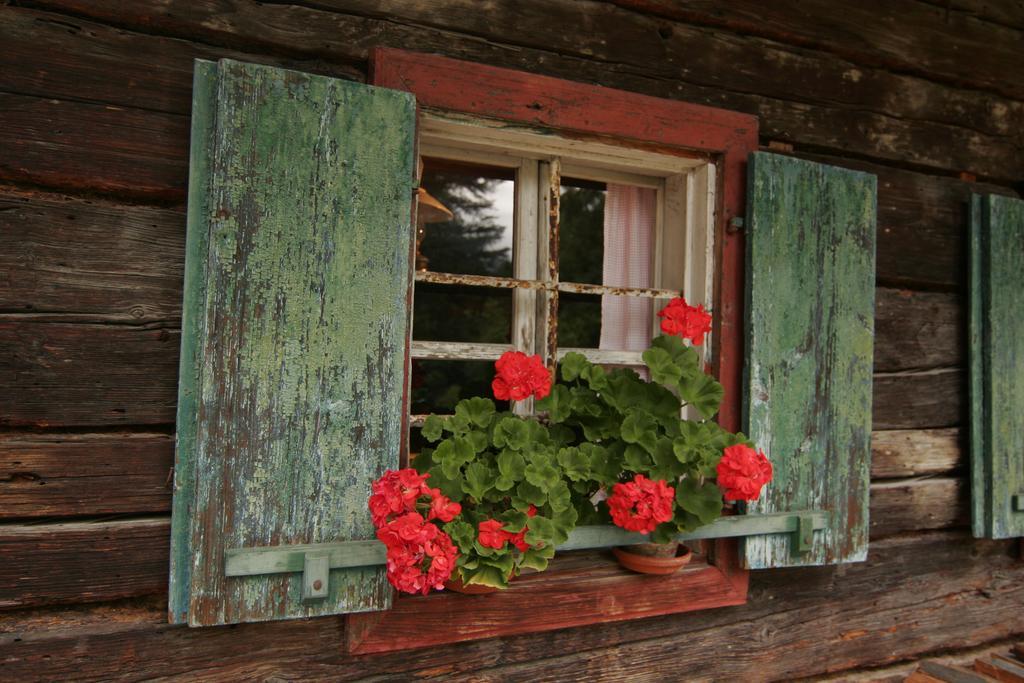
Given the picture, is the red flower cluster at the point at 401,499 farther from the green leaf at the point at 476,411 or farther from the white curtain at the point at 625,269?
the white curtain at the point at 625,269

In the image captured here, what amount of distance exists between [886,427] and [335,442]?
1.69 meters

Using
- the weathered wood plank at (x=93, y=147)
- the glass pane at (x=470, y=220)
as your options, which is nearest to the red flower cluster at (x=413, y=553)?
the weathered wood plank at (x=93, y=147)

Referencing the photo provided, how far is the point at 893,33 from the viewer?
219cm

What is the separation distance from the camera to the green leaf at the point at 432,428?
1516 millimetres

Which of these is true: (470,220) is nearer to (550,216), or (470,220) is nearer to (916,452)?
(550,216)

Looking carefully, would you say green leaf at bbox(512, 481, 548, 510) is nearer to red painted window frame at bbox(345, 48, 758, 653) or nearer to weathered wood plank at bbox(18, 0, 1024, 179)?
red painted window frame at bbox(345, 48, 758, 653)

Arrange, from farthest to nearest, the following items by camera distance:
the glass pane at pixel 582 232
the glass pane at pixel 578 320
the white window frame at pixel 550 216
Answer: the glass pane at pixel 578 320
the glass pane at pixel 582 232
the white window frame at pixel 550 216

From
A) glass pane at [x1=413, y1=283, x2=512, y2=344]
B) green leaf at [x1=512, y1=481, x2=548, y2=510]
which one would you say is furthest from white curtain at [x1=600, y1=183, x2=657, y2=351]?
glass pane at [x1=413, y1=283, x2=512, y2=344]

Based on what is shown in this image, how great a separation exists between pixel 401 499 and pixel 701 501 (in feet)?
2.37

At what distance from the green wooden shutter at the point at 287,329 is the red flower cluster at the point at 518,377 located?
23 centimetres

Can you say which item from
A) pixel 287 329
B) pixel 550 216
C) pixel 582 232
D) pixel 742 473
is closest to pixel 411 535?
pixel 287 329

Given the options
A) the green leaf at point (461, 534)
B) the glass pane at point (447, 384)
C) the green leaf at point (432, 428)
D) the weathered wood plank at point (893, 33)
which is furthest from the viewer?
the glass pane at point (447, 384)

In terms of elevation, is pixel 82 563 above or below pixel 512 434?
below

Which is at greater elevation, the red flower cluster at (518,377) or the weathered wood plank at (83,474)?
the red flower cluster at (518,377)
